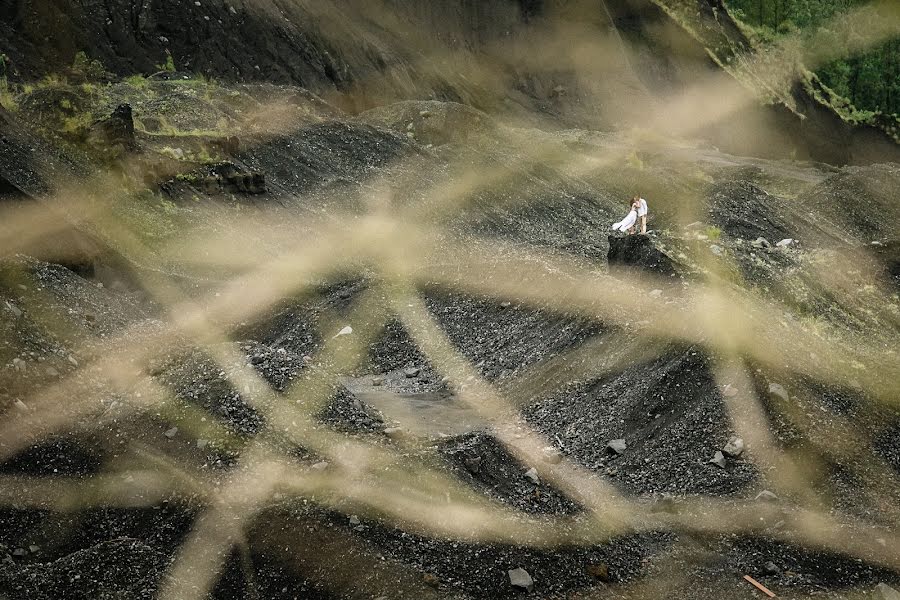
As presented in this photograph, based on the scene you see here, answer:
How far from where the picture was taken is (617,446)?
1245 cm

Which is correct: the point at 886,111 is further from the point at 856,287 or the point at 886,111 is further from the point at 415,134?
the point at 856,287

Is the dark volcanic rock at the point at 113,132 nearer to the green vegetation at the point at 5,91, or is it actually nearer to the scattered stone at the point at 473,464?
the green vegetation at the point at 5,91

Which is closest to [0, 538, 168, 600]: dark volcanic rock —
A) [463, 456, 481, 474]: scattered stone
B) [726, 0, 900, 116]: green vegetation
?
[463, 456, 481, 474]: scattered stone

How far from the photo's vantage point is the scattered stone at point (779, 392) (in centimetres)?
1216

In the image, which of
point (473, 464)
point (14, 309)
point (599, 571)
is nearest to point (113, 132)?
point (14, 309)

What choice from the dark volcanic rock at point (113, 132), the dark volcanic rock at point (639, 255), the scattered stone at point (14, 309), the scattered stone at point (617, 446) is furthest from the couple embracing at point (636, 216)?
the scattered stone at point (14, 309)

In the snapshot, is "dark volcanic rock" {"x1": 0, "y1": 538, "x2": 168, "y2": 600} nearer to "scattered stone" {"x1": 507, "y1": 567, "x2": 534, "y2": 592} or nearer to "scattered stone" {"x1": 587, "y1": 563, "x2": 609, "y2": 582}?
"scattered stone" {"x1": 507, "y1": 567, "x2": 534, "y2": 592}

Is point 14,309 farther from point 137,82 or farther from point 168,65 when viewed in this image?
point 168,65

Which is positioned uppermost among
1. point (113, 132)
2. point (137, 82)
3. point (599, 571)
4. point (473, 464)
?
point (113, 132)

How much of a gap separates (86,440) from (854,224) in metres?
26.2

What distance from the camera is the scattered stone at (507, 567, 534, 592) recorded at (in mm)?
9023

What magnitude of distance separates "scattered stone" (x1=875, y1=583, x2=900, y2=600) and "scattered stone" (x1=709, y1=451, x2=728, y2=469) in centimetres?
251

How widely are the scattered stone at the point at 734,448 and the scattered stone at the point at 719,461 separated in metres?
0.09

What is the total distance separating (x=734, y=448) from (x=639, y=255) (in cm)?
539
